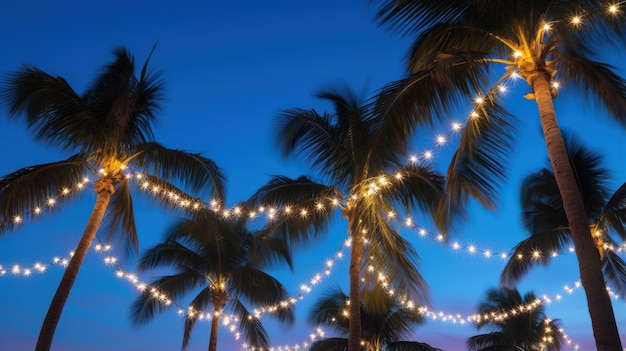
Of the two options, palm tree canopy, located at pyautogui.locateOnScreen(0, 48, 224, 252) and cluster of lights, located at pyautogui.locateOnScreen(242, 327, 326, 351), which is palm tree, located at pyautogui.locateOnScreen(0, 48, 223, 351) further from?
cluster of lights, located at pyautogui.locateOnScreen(242, 327, 326, 351)

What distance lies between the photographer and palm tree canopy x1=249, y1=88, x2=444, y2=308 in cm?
786

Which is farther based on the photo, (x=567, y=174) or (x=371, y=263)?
(x=371, y=263)

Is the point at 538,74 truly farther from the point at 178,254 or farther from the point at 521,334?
the point at 521,334

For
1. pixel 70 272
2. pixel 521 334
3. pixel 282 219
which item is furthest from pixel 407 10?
pixel 521 334

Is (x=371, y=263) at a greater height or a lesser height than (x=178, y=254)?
lesser

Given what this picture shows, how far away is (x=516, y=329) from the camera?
822 inches

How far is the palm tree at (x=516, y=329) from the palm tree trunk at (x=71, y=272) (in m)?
16.7

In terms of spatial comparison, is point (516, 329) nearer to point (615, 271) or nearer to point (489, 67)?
point (615, 271)

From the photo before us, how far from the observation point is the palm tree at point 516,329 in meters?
20.6

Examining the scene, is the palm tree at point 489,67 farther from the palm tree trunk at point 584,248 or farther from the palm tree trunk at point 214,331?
the palm tree trunk at point 214,331

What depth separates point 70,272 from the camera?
8164 millimetres

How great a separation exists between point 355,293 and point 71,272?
16.9ft

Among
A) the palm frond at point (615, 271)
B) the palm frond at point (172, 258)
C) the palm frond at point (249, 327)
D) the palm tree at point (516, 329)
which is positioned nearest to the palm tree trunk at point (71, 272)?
the palm frond at point (172, 258)

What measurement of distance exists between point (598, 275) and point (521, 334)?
18.6 meters
